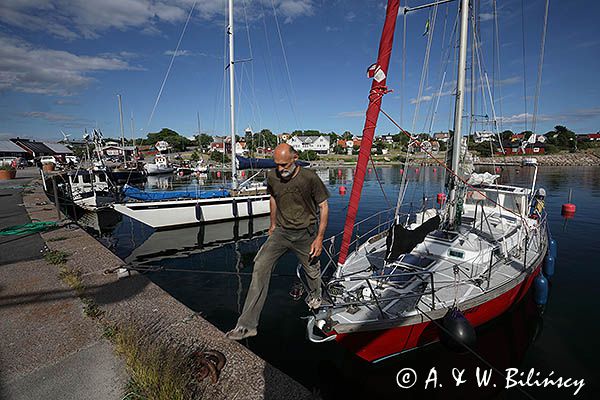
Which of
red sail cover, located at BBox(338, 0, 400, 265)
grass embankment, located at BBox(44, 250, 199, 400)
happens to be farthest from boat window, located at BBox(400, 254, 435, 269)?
grass embankment, located at BBox(44, 250, 199, 400)

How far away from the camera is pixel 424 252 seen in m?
6.91

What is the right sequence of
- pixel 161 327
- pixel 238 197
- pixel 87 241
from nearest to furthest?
1. pixel 161 327
2. pixel 87 241
3. pixel 238 197

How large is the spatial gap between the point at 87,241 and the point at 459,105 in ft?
39.2

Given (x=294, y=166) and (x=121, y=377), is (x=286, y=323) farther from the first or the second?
(x=294, y=166)

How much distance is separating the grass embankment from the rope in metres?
8.79

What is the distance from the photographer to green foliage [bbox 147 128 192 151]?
11416cm

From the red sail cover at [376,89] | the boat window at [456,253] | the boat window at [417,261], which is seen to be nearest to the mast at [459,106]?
the boat window at [456,253]

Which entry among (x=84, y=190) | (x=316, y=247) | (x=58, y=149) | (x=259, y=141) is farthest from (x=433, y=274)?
(x=58, y=149)

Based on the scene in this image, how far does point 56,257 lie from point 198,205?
884 centimetres

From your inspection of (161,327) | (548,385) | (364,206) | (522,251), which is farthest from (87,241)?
(364,206)

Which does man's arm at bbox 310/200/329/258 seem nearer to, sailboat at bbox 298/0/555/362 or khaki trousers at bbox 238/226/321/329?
khaki trousers at bbox 238/226/321/329

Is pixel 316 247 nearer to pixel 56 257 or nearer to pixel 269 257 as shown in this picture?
pixel 269 257

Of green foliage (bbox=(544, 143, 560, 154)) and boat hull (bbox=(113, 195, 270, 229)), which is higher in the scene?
green foliage (bbox=(544, 143, 560, 154))

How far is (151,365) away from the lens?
Answer: 10.2ft
